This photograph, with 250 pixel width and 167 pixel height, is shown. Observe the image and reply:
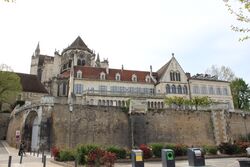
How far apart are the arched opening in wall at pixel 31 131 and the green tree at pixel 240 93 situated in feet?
117

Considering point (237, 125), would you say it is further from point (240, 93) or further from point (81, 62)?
point (81, 62)

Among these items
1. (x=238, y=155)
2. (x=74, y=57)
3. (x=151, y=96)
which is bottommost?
(x=238, y=155)

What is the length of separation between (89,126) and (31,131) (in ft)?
20.8

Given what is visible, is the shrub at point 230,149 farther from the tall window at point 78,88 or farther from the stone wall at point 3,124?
the stone wall at point 3,124

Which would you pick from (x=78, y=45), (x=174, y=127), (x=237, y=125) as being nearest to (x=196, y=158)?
(x=174, y=127)

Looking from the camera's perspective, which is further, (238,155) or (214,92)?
(214,92)

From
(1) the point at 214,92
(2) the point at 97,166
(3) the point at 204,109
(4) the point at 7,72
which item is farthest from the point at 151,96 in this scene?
(2) the point at 97,166

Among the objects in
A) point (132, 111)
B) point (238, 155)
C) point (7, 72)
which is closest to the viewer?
point (238, 155)

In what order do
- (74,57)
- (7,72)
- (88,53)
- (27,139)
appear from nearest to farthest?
(27,139) < (7,72) < (74,57) < (88,53)

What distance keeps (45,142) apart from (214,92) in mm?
30296

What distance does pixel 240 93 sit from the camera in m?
45.6

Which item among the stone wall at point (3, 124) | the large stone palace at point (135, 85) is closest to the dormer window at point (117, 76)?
the large stone palace at point (135, 85)

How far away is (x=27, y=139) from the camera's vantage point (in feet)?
82.7

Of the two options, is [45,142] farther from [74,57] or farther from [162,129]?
[74,57]
